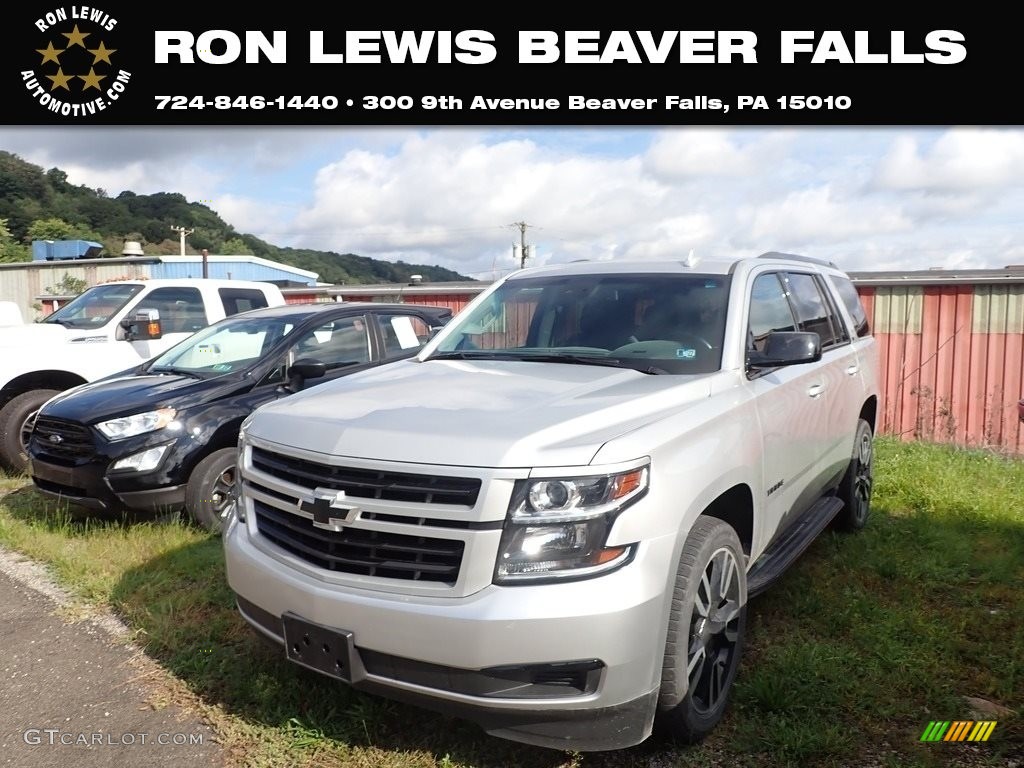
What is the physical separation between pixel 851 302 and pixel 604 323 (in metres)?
2.70

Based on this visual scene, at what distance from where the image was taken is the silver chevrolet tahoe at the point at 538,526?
7.30ft

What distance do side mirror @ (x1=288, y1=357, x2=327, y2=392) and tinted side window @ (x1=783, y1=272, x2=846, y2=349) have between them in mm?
3193

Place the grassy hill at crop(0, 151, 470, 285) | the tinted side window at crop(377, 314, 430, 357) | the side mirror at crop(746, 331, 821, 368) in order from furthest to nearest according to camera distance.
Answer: the grassy hill at crop(0, 151, 470, 285) < the tinted side window at crop(377, 314, 430, 357) < the side mirror at crop(746, 331, 821, 368)

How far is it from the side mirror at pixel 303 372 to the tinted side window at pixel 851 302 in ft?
12.0

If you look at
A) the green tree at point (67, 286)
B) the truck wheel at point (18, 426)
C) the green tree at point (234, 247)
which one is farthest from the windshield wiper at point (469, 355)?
the green tree at point (234, 247)

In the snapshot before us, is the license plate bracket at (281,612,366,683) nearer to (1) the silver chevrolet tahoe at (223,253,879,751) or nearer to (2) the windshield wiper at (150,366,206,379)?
(1) the silver chevrolet tahoe at (223,253,879,751)

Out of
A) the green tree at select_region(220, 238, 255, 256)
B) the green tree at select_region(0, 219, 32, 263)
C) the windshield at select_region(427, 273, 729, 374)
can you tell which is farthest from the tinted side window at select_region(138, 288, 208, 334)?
the green tree at select_region(220, 238, 255, 256)

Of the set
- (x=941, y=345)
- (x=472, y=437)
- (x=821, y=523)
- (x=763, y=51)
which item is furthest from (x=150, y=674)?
(x=941, y=345)

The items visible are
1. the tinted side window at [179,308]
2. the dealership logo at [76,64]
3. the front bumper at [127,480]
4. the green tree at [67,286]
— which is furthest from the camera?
the green tree at [67,286]

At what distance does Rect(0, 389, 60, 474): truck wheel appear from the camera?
Answer: 6.85m

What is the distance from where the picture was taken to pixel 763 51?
23.4 feet

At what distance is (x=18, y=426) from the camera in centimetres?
690

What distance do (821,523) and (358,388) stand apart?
2709 millimetres

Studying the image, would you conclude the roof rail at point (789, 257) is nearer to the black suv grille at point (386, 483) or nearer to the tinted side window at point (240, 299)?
the black suv grille at point (386, 483)
